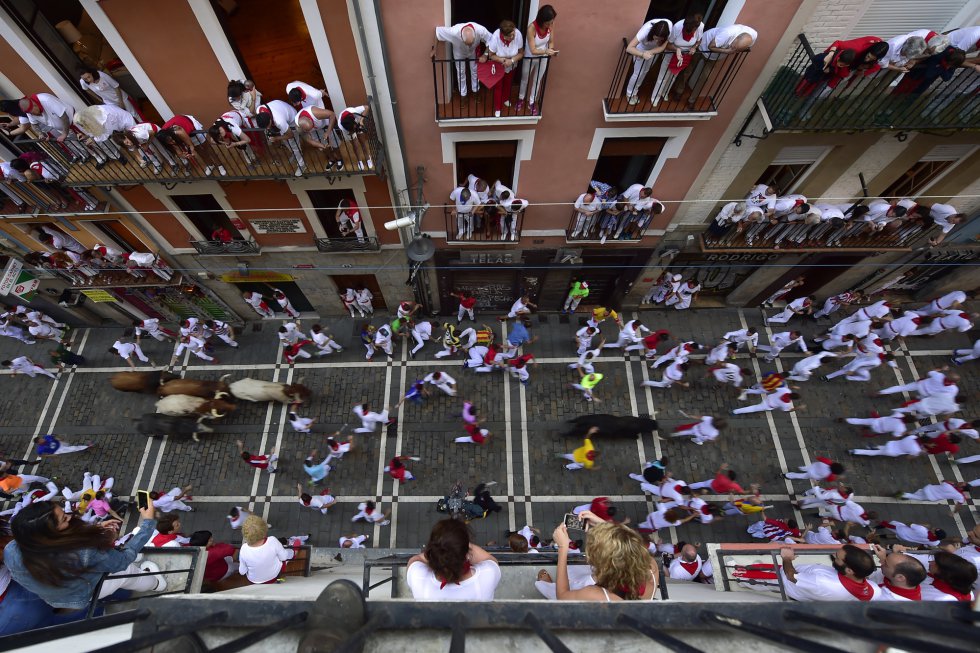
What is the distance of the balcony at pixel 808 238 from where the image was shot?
42.1 feet

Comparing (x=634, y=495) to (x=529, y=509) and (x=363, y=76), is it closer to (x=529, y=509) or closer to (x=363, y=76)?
(x=529, y=509)

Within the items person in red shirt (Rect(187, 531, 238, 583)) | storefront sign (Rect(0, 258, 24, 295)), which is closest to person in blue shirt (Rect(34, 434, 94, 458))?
storefront sign (Rect(0, 258, 24, 295))

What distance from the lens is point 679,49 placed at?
8.48m

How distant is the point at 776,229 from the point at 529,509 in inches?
431

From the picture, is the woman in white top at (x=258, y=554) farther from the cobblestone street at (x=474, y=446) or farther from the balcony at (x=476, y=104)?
the balcony at (x=476, y=104)

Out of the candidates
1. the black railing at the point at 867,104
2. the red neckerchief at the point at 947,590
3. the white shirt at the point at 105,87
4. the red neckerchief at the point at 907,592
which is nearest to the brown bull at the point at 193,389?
the white shirt at the point at 105,87

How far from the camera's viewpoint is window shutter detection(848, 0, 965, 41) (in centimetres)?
857

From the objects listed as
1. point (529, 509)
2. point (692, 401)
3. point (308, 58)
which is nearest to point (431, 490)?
point (529, 509)

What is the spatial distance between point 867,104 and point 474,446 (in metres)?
13.2

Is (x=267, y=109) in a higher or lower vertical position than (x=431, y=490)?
higher

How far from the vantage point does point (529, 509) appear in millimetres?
13633

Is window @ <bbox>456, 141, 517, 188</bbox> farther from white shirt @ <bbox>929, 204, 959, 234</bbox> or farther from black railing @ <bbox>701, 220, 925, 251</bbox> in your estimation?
white shirt @ <bbox>929, 204, 959, 234</bbox>

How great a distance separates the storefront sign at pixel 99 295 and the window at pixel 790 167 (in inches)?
819

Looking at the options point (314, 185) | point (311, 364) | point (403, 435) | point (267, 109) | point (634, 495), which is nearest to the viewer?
point (267, 109)
